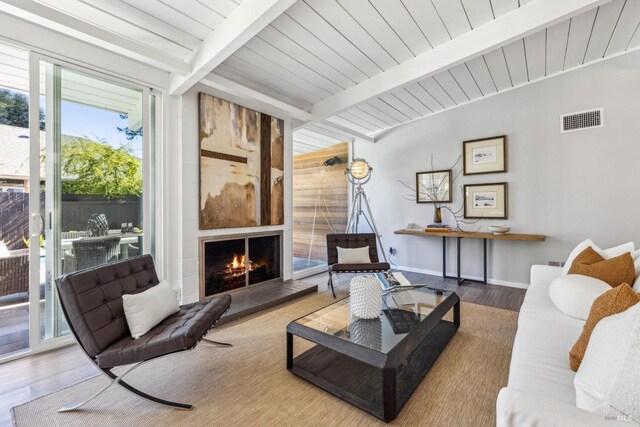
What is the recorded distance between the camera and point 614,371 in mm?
938

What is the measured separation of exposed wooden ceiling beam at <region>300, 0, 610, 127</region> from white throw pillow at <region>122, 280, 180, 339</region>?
3.00 m

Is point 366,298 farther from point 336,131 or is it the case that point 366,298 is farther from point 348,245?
point 336,131

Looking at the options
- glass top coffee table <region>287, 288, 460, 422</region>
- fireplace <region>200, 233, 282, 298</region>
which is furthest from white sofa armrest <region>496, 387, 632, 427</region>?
fireplace <region>200, 233, 282, 298</region>

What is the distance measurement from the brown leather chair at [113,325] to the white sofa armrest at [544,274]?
283 cm

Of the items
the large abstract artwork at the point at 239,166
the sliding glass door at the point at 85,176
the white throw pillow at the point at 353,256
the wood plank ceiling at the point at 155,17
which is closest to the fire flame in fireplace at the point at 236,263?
the large abstract artwork at the point at 239,166

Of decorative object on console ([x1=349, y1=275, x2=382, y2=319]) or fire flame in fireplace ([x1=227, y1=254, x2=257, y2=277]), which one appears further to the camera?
fire flame in fireplace ([x1=227, y1=254, x2=257, y2=277])

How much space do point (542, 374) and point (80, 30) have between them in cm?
350

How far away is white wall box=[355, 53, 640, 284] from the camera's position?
3.52 metres

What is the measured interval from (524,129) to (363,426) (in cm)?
434

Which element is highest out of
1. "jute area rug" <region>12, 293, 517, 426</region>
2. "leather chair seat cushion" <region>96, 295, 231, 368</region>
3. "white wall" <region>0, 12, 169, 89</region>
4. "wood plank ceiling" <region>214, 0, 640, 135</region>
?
"wood plank ceiling" <region>214, 0, 640, 135</region>

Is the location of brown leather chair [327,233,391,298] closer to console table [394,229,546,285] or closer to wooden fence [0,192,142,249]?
console table [394,229,546,285]

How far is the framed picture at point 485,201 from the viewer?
14.1 feet

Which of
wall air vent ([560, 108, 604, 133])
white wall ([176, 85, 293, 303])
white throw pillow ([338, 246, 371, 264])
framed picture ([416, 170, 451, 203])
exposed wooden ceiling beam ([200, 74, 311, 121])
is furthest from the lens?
→ framed picture ([416, 170, 451, 203])

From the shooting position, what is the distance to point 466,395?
1788 millimetres
